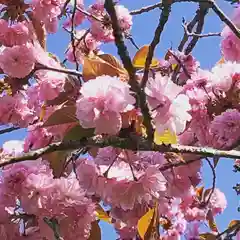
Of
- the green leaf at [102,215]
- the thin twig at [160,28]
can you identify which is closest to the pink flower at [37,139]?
the green leaf at [102,215]

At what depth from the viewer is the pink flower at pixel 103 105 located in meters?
1.78

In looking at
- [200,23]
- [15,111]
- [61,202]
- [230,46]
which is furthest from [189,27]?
[61,202]

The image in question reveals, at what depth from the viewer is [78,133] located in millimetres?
1964

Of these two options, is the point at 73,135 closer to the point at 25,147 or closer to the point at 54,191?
the point at 54,191

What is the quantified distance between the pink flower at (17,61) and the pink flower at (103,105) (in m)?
0.64

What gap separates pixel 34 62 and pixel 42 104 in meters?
0.21

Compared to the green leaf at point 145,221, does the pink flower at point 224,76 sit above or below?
above

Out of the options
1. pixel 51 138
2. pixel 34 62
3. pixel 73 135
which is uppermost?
pixel 34 62

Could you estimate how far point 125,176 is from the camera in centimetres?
200

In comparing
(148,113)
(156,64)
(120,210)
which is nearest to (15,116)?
(156,64)

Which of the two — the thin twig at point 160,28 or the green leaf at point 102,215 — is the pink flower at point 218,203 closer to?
the green leaf at point 102,215

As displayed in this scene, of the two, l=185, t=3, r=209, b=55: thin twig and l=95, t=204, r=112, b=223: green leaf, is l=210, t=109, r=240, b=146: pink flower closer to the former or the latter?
l=95, t=204, r=112, b=223: green leaf

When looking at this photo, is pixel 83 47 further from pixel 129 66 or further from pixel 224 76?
pixel 129 66

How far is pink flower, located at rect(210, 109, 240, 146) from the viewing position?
7.00ft
